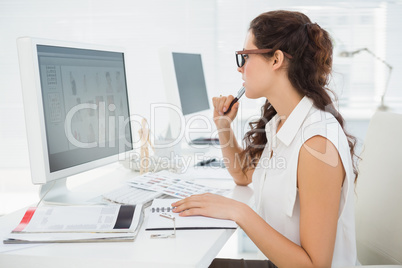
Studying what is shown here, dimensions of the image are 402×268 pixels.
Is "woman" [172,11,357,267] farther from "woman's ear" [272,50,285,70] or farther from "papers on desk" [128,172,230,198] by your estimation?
"papers on desk" [128,172,230,198]

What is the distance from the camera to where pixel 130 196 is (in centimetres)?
124

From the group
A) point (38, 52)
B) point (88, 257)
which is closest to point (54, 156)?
point (38, 52)

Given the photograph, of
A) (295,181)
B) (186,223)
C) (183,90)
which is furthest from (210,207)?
(183,90)

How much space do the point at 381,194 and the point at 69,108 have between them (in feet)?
2.97

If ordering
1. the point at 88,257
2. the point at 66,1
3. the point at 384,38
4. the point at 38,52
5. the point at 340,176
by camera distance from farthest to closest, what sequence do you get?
1. the point at 66,1
2. the point at 384,38
3. the point at 38,52
4. the point at 340,176
5. the point at 88,257

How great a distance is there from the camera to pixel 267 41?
1165 mm

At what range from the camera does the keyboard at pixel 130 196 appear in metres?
1.20

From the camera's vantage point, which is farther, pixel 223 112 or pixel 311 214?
pixel 223 112

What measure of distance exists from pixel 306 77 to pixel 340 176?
303mm

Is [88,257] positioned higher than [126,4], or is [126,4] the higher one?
[126,4]

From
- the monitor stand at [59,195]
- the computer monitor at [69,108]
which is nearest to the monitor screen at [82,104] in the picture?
the computer monitor at [69,108]

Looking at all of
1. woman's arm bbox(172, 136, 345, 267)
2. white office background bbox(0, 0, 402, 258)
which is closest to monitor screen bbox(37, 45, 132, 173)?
woman's arm bbox(172, 136, 345, 267)

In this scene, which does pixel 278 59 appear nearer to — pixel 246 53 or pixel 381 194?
pixel 246 53

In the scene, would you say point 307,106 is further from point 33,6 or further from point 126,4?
point 33,6
